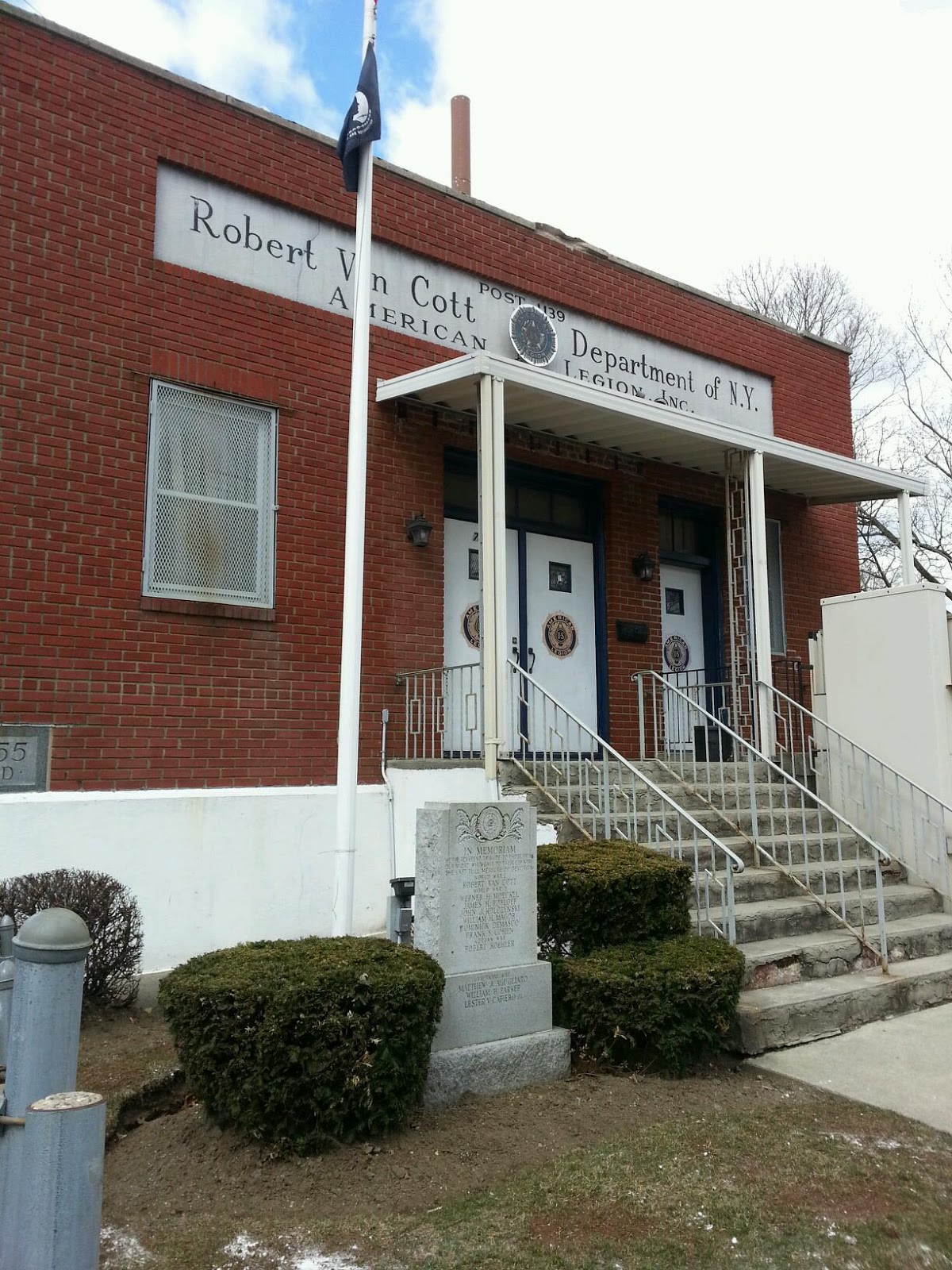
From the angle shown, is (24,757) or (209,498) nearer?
(24,757)

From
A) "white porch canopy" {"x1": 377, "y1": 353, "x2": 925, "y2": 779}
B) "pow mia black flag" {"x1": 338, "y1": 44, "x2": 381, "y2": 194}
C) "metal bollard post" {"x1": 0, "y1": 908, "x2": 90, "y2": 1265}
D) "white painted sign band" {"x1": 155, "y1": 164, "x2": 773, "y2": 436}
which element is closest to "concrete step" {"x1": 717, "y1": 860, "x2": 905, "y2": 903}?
"white porch canopy" {"x1": 377, "y1": 353, "x2": 925, "y2": 779}

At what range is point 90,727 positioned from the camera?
6629 mm

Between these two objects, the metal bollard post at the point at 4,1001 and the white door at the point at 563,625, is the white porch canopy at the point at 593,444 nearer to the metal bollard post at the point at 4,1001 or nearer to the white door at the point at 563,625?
the white door at the point at 563,625

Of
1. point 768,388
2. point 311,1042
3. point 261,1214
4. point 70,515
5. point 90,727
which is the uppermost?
point 768,388

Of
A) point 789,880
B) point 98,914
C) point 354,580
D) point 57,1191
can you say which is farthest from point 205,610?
point 57,1191

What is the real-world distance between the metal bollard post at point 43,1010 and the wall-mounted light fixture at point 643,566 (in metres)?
7.71

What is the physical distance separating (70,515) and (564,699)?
4.47 meters

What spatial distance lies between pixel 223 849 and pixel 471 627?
2.92 metres

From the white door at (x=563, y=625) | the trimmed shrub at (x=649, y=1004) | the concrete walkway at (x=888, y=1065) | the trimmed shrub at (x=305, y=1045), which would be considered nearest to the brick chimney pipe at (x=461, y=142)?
the white door at (x=563, y=625)

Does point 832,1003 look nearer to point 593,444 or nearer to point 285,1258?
point 285,1258

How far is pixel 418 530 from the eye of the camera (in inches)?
326

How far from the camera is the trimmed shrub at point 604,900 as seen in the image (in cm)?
528

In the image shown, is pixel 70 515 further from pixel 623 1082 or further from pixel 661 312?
pixel 661 312

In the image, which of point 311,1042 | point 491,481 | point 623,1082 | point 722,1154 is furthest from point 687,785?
point 311,1042
